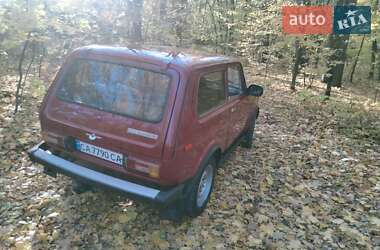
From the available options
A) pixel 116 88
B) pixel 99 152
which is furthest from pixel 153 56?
pixel 99 152

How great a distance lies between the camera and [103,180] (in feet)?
10.3

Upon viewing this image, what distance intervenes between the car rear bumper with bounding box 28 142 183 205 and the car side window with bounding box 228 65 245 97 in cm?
178

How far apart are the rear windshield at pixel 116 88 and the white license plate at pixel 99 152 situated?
0.40 meters

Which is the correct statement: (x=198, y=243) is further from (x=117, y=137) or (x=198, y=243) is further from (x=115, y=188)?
(x=117, y=137)

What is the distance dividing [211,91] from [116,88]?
3.55 feet

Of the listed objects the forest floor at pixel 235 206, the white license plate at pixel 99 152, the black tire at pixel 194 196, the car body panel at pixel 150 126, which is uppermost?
the car body panel at pixel 150 126

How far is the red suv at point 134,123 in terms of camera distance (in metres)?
3.01

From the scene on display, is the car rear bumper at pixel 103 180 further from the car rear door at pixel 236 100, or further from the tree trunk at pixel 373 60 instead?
the tree trunk at pixel 373 60

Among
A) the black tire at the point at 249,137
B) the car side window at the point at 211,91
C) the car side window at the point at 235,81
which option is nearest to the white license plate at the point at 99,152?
the car side window at the point at 211,91

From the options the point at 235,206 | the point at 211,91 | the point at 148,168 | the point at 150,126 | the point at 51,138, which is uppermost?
the point at 211,91

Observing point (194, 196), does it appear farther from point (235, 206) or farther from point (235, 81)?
point (235, 81)

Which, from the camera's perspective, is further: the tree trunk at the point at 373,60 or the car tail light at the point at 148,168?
the tree trunk at the point at 373,60

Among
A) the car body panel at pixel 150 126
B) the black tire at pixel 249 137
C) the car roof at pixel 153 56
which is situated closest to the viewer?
the car body panel at pixel 150 126

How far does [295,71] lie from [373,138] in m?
5.43
